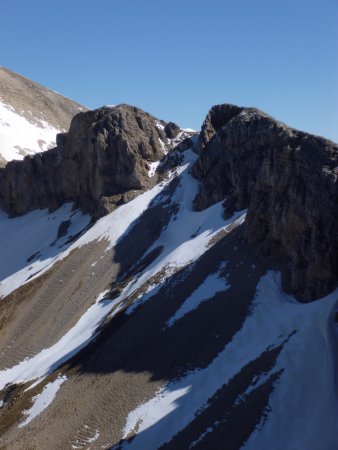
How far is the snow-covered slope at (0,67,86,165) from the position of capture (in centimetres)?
12219

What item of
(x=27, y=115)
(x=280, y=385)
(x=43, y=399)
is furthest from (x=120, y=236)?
(x=27, y=115)

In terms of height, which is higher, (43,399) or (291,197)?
(291,197)

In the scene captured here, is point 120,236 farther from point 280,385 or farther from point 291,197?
point 280,385

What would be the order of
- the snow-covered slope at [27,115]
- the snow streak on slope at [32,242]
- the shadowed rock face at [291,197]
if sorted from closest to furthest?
the shadowed rock face at [291,197]
the snow streak on slope at [32,242]
the snow-covered slope at [27,115]

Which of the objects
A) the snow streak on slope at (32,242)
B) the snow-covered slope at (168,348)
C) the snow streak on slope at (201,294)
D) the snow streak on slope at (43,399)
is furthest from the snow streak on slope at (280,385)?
the snow streak on slope at (32,242)

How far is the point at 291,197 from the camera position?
114 ft

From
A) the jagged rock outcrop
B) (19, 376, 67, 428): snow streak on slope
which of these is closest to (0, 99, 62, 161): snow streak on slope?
the jagged rock outcrop

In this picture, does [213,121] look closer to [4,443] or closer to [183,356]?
[183,356]

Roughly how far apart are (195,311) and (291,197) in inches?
426

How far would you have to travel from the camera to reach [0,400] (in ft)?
115

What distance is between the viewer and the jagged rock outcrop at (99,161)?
212 feet

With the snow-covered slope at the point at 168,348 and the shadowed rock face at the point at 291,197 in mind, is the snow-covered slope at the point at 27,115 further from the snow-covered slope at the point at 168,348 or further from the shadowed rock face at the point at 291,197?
the shadowed rock face at the point at 291,197

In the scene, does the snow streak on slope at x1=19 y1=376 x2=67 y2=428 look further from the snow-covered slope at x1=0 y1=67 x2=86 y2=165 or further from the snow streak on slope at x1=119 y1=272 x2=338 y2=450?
the snow-covered slope at x1=0 y1=67 x2=86 y2=165

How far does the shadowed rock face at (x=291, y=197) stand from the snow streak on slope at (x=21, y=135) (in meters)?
80.1
